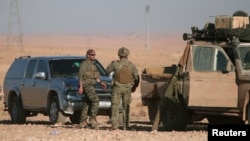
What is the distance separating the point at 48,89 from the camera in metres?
19.0

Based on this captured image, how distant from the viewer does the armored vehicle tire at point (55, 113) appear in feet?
60.1

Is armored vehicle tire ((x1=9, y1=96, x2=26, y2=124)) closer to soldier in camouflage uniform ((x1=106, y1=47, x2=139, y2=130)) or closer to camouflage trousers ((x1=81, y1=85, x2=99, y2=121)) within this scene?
camouflage trousers ((x1=81, y1=85, x2=99, y2=121))

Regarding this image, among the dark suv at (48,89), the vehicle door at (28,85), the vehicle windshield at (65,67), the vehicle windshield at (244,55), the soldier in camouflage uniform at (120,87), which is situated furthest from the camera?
the vehicle door at (28,85)

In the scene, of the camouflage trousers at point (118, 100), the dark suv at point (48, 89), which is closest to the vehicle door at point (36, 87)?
the dark suv at point (48, 89)

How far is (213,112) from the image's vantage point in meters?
15.5

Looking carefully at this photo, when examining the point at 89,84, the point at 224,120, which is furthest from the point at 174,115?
the point at 89,84

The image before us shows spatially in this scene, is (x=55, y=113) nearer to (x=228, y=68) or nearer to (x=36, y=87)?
(x=36, y=87)

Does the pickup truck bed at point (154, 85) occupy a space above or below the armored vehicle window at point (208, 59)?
below

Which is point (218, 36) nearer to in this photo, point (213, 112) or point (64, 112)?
point (213, 112)

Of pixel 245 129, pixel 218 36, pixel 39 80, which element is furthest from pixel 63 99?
pixel 245 129

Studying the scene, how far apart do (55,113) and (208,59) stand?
183 inches

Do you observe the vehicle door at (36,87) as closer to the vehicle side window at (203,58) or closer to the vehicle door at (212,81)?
the vehicle side window at (203,58)

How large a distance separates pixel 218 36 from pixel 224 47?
0.36 meters

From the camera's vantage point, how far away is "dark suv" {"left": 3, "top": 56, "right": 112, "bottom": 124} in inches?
718
